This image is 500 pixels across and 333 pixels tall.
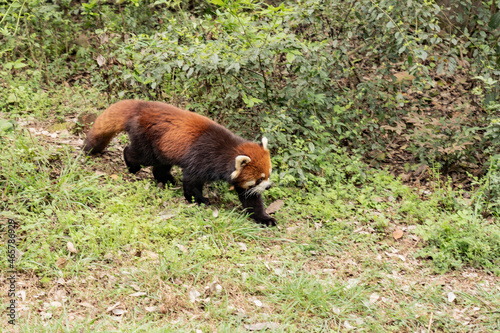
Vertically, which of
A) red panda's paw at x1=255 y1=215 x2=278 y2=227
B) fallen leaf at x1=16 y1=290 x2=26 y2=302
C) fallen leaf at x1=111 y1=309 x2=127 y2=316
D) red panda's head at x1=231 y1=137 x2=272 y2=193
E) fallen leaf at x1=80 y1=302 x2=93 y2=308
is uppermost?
red panda's head at x1=231 y1=137 x2=272 y2=193

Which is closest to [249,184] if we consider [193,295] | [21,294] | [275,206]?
[275,206]

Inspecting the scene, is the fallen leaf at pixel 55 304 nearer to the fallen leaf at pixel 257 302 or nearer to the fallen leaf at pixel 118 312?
the fallen leaf at pixel 118 312

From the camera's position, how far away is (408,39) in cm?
554

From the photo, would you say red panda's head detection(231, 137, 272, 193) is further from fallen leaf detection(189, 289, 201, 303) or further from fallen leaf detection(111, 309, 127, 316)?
fallen leaf detection(111, 309, 127, 316)

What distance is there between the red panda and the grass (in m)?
0.25

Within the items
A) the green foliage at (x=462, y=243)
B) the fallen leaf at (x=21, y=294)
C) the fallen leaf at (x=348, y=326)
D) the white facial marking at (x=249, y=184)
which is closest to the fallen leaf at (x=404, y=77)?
the green foliage at (x=462, y=243)

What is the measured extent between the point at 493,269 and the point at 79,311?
392 centimetres

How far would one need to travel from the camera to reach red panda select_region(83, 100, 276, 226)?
4.94 m

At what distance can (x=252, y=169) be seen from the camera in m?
4.90

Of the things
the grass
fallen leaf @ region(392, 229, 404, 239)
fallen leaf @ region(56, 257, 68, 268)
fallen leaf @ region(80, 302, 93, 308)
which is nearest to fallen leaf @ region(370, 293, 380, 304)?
the grass

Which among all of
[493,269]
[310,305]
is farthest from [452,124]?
[310,305]

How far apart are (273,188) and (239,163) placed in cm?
96

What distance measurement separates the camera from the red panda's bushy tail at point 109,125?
5293 mm

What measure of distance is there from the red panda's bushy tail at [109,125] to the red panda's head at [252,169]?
143 centimetres
